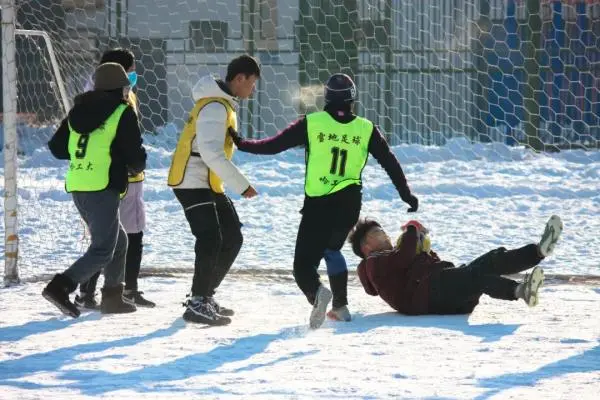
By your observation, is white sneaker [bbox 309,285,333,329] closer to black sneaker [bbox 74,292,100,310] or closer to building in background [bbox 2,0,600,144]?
black sneaker [bbox 74,292,100,310]

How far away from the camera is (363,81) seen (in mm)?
15469

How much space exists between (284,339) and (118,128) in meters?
1.31

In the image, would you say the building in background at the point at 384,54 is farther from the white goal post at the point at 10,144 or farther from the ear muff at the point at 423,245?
the ear muff at the point at 423,245

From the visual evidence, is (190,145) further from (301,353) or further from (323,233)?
(301,353)

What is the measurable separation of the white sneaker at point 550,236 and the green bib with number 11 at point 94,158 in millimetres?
2075

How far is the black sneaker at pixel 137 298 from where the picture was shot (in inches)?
230

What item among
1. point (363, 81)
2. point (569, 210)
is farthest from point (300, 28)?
point (569, 210)

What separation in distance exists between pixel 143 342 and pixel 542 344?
1676mm

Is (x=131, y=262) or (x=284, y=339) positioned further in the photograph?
(x=131, y=262)

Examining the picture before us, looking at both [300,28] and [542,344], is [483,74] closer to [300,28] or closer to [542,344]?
[300,28]

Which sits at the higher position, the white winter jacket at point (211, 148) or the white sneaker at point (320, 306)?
the white winter jacket at point (211, 148)

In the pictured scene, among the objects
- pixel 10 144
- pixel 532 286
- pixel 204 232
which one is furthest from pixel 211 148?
pixel 10 144

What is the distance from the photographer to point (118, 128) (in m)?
5.28

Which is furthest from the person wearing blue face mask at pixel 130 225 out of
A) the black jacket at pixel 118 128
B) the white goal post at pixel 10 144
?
the white goal post at pixel 10 144
